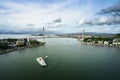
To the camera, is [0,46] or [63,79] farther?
[0,46]

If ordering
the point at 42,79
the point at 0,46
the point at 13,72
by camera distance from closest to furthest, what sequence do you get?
the point at 42,79, the point at 13,72, the point at 0,46

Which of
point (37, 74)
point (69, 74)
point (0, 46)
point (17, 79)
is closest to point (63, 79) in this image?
point (69, 74)

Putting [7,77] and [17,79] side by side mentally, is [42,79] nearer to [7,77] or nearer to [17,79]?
[17,79]

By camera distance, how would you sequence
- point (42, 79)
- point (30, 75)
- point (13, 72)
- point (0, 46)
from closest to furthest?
point (42, 79) → point (30, 75) → point (13, 72) → point (0, 46)

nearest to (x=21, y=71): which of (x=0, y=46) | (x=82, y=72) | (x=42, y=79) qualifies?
(x=42, y=79)

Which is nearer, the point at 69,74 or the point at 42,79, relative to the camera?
the point at 42,79

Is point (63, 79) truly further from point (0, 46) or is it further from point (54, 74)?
point (0, 46)

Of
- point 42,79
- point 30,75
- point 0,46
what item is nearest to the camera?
point 42,79

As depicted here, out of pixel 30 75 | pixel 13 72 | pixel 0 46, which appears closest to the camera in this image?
pixel 30 75
